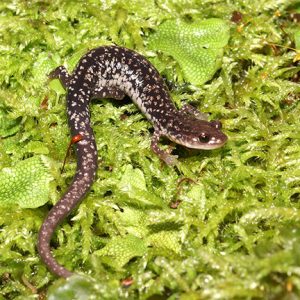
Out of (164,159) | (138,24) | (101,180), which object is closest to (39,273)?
A: (101,180)

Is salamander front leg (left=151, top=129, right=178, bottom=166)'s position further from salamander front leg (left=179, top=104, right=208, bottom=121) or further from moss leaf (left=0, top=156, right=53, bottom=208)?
moss leaf (left=0, top=156, right=53, bottom=208)

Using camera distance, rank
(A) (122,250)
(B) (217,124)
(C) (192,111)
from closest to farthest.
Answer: (A) (122,250) < (B) (217,124) < (C) (192,111)

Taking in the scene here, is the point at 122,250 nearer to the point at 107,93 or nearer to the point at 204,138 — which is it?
the point at 204,138

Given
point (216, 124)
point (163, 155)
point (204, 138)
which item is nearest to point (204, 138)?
point (204, 138)

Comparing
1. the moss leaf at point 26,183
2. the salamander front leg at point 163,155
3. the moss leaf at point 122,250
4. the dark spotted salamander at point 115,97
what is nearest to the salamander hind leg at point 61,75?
the dark spotted salamander at point 115,97

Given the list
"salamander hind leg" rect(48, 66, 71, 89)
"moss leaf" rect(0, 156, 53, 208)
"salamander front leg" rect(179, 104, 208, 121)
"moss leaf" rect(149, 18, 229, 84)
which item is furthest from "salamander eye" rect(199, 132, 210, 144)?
"salamander hind leg" rect(48, 66, 71, 89)

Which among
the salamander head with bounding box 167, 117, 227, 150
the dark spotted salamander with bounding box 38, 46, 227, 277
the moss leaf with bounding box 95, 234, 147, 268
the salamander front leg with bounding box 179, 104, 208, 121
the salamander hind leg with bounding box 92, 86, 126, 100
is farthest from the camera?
the salamander hind leg with bounding box 92, 86, 126, 100
